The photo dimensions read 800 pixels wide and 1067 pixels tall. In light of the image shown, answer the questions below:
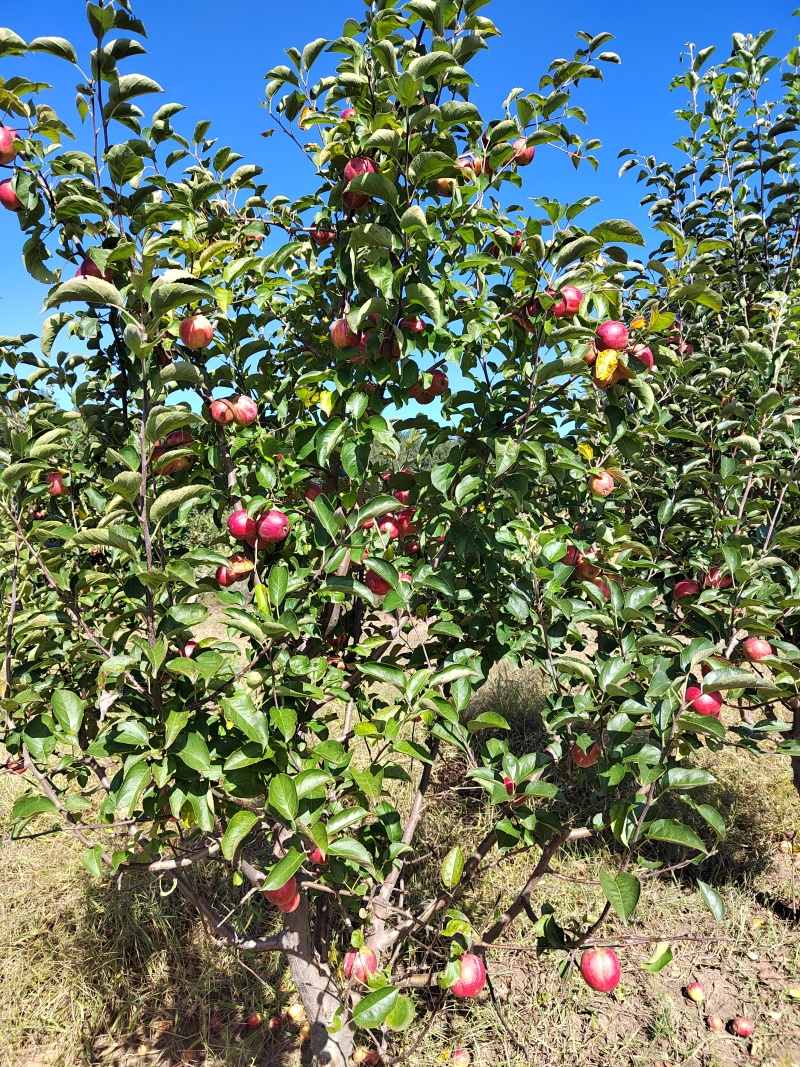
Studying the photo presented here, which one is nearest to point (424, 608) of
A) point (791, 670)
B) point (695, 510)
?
point (791, 670)

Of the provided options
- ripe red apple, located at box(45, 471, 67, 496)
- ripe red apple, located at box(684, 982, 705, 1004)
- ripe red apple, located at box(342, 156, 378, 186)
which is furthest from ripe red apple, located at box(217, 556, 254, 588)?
ripe red apple, located at box(684, 982, 705, 1004)

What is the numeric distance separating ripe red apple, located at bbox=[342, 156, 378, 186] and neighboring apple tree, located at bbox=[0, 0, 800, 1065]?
1 cm

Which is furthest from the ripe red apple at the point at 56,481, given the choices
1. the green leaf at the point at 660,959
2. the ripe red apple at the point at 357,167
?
the green leaf at the point at 660,959

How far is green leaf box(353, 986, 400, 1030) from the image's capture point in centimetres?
137

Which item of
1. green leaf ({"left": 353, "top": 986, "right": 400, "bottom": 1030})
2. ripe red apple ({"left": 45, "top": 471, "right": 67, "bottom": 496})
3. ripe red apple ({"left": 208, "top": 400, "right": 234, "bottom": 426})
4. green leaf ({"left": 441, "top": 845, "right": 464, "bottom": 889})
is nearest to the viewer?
green leaf ({"left": 353, "top": 986, "right": 400, "bottom": 1030})

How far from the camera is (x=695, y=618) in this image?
6.77ft

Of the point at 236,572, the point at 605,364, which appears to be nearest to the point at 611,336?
the point at 605,364

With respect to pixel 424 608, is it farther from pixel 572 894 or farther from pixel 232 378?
pixel 572 894

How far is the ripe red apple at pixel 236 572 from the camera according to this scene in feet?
6.01

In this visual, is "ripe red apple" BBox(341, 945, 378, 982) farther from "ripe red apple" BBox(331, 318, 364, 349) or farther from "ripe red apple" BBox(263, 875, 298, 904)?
"ripe red apple" BBox(331, 318, 364, 349)

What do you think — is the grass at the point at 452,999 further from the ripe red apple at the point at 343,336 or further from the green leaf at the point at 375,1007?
the ripe red apple at the point at 343,336

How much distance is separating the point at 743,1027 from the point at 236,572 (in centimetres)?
253

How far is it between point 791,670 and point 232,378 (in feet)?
5.32

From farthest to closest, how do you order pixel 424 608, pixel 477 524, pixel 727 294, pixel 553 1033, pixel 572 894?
pixel 727 294, pixel 572 894, pixel 553 1033, pixel 424 608, pixel 477 524
